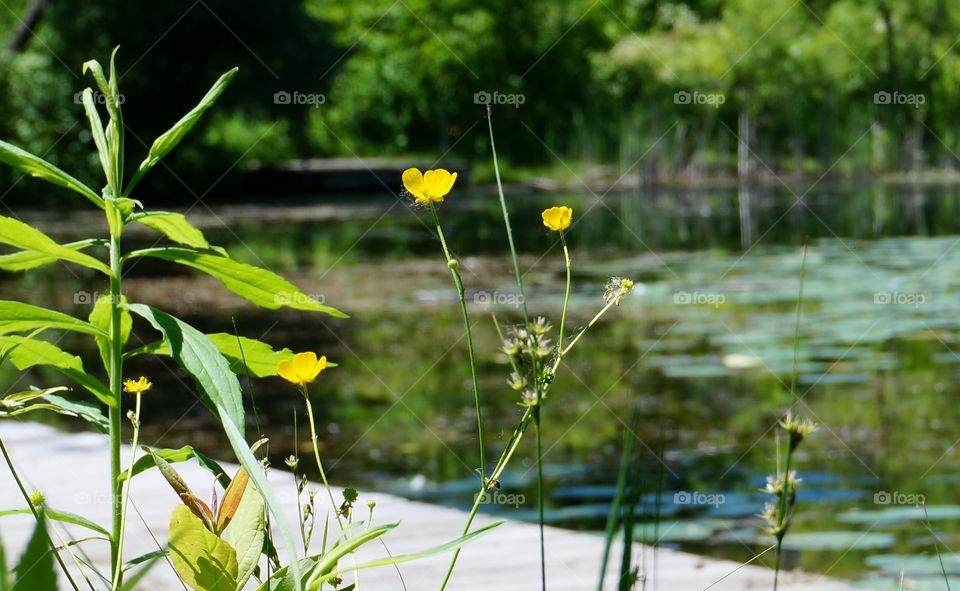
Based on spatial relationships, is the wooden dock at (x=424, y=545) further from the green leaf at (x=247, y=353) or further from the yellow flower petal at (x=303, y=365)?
the yellow flower petal at (x=303, y=365)

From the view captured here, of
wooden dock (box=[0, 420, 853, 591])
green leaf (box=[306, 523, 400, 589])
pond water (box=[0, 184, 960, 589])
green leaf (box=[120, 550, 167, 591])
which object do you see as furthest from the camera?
pond water (box=[0, 184, 960, 589])

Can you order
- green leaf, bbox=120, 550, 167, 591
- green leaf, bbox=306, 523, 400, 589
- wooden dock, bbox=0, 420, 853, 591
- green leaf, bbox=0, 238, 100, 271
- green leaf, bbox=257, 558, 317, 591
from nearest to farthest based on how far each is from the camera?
green leaf, bbox=120, 550, 167, 591
green leaf, bbox=306, 523, 400, 589
green leaf, bbox=257, 558, 317, 591
green leaf, bbox=0, 238, 100, 271
wooden dock, bbox=0, 420, 853, 591

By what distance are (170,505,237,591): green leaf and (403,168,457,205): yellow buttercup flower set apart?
29cm

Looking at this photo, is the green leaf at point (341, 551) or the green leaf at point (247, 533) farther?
the green leaf at point (247, 533)

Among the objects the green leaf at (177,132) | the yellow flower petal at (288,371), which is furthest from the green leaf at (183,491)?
Result: the green leaf at (177,132)

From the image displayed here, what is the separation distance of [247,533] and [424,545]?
138cm

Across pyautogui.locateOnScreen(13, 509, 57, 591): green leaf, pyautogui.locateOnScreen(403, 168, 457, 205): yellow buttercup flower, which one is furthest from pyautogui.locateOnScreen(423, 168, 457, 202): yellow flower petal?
pyautogui.locateOnScreen(13, 509, 57, 591): green leaf

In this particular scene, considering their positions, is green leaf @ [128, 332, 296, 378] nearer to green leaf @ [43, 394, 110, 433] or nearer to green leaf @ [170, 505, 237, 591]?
green leaf @ [43, 394, 110, 433]

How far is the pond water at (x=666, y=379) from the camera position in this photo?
3.53m

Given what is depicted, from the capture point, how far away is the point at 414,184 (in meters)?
0.93

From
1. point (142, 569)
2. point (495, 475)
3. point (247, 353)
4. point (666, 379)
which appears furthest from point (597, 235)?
point (142, 569)

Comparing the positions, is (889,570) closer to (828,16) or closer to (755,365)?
(755,365)

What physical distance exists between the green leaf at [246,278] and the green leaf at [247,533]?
16cm

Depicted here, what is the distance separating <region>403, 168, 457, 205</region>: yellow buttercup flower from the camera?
924 mm
